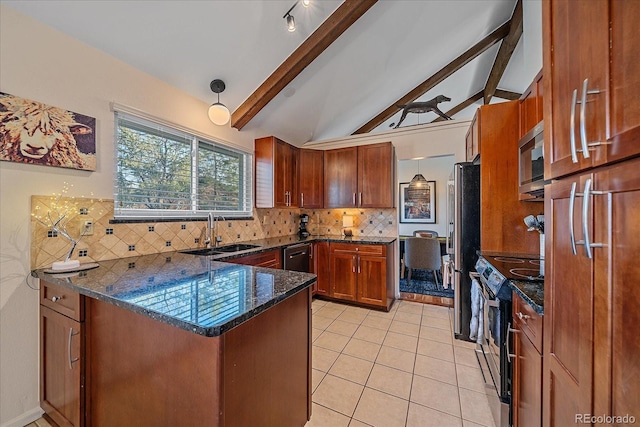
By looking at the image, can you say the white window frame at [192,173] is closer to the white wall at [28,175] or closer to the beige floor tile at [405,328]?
Answer: the white wall at [28,175]

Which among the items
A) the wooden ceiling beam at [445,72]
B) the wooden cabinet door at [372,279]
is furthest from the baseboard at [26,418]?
the wooden ceiling beam at [445,72]

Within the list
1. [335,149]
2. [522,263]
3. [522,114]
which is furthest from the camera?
[335,149]

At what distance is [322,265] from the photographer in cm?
366

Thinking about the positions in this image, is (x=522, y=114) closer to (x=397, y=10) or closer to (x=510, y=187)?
(x=510, y=187)

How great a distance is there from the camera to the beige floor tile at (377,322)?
9.39ft

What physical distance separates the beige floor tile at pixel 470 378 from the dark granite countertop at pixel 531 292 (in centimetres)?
110

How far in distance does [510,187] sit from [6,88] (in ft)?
12.1

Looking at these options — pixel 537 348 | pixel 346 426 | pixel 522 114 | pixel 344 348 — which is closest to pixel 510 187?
pixel 522 114

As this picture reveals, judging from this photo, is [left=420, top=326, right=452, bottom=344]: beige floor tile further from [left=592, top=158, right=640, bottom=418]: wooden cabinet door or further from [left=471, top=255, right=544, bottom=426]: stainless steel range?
[left=592, top=158, right=640, bottom=418]: wooden cabinet door

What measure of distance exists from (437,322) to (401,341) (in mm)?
710

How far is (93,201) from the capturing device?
191cm

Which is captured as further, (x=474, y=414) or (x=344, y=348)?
(x=344, y=348)

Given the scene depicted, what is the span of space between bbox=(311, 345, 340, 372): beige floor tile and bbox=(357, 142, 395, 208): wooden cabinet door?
2029 millimetres

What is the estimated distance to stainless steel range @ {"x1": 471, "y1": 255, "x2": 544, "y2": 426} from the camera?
4.58ft
